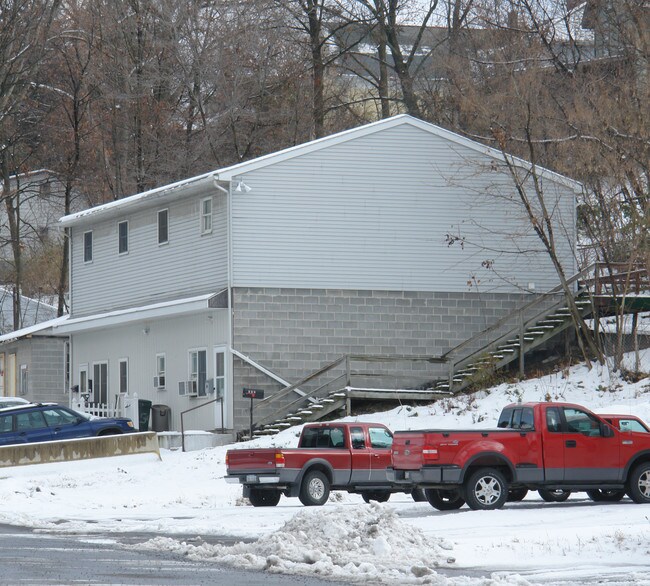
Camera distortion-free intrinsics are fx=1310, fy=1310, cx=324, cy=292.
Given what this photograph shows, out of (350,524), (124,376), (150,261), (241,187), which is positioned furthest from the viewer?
(124,376)

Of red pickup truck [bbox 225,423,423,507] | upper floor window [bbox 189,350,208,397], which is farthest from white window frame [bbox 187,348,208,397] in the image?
red pickup truck [bbox 225,423,423,507]

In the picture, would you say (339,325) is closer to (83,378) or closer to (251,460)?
(83,378)

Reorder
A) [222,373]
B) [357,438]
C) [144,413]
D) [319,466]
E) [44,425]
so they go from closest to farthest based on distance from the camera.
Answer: [319,466]
[357,438]
[44,425]
[222,373]
[144,413]

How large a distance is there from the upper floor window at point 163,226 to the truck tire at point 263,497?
15825 millimetres

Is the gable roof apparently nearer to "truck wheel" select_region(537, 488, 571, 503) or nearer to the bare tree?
the bare tree

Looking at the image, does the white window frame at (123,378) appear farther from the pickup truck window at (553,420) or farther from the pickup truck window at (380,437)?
the pickup truck window at (553,420)

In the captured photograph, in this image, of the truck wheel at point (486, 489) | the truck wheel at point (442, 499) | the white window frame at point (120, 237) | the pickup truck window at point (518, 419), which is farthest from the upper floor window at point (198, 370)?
the truck wheel at point (486, 489)

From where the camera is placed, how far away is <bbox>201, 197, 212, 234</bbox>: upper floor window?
35.9 m

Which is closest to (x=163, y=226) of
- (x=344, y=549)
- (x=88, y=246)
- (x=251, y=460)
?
(x=88, y=246)

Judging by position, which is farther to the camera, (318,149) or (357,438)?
(318,149)

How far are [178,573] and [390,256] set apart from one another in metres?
23.3

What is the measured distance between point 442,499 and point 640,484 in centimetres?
319

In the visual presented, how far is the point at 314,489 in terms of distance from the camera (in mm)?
22625

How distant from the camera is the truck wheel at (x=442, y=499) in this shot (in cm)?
2112
